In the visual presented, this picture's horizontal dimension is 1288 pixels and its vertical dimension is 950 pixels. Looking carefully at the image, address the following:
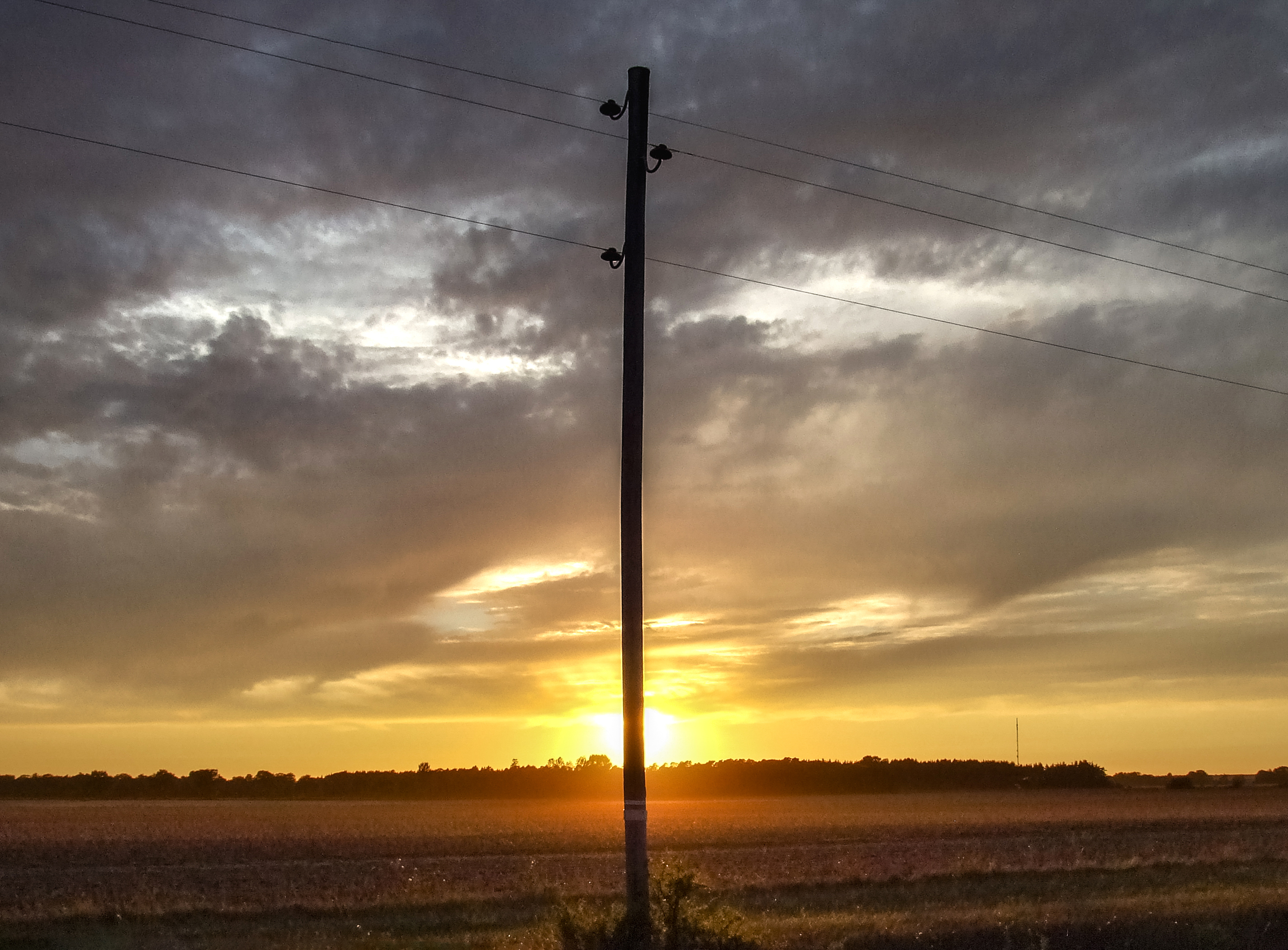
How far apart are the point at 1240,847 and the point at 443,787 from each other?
11476 cm

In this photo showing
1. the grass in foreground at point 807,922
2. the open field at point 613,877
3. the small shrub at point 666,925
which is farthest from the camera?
the open field at point 613,877

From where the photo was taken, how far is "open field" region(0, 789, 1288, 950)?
18766 millimetres

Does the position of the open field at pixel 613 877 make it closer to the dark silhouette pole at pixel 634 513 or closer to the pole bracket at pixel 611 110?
the dark silhouette pole at pixel 634 513

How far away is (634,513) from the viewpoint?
49.1 feet

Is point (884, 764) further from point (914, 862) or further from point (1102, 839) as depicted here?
point (914, 862)

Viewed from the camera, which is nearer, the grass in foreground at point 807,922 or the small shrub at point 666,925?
the small shrub at point 666,925

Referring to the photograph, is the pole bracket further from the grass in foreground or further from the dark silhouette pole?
the grass in foreground

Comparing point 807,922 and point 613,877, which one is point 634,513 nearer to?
point 807,922

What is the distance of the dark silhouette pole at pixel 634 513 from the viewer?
14.2 metres

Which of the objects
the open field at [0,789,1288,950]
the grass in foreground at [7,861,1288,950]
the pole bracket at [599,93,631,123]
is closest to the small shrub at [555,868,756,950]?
the grass in foreground at [7,861,1288,950]

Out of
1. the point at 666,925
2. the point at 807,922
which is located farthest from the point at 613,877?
the point at 666,925

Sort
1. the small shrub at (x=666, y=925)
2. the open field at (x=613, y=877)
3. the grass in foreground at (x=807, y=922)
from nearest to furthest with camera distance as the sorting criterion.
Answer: the small shrub at (x=666, y=925) < the grass in foreground at (x=807, y=922) < the open field at (x=613, y=877)

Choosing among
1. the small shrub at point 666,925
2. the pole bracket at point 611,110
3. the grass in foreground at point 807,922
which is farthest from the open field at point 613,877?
the pole bracket at point 611,110

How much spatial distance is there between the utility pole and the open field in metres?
1.63
